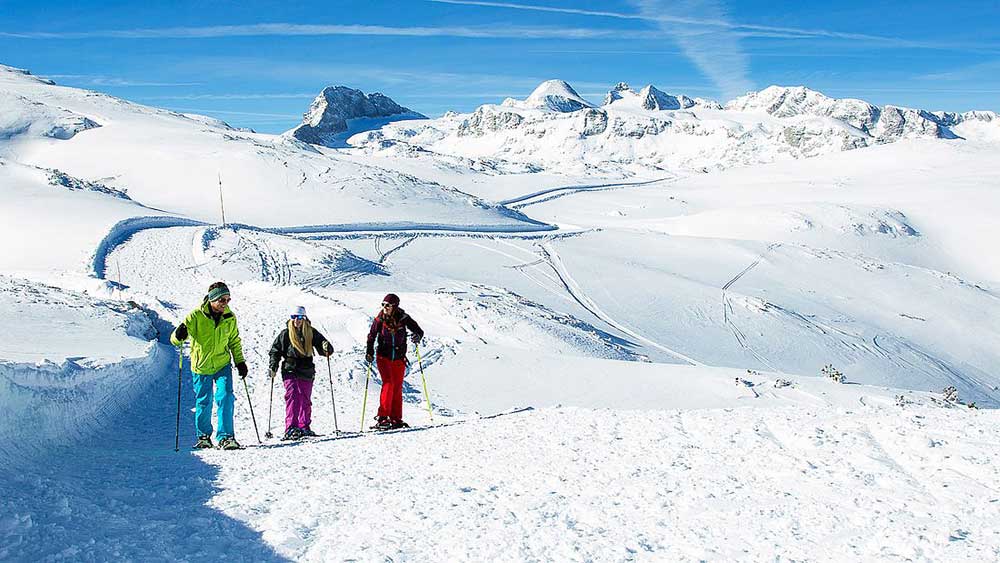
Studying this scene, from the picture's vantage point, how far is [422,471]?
6.03 metres

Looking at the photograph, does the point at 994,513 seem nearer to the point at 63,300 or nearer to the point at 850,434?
the point at 850,434

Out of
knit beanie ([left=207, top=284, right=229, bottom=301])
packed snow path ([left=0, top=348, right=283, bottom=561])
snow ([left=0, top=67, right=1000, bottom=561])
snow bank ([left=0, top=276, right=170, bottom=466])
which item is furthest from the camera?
knit beanie ([left=207, top=284, right=229, bottom=301])

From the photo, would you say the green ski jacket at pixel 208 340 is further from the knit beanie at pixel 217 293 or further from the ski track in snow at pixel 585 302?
the ski track in snow at pixel 585 302

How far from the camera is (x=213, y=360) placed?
7.77 metres

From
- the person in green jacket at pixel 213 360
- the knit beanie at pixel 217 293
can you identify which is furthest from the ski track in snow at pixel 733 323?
the knit beanie at pixel 217 293

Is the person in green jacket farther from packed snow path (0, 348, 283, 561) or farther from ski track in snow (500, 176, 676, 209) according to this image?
ski track in snow (500, 176, 676, 209)

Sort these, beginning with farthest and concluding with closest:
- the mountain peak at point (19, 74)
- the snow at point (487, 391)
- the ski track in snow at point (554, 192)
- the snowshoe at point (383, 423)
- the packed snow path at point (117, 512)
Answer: the mountain peak at point (19, 74) < the ski track in snow at point (554, 192) < the snowshoe at point (383, 423) < the snow at point (487, 391) < the packed snow path at point (117, 512)

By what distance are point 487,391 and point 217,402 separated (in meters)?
5.83

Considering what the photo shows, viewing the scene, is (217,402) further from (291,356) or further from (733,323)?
(733,323)

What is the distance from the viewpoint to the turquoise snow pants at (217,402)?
769cm

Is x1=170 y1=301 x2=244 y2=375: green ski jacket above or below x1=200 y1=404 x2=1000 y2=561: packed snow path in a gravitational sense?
above

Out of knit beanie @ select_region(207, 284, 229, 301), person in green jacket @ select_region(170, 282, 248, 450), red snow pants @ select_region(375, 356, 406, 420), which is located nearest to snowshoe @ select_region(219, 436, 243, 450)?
person in green jacket @ select_region(170, 282, 248, 450)

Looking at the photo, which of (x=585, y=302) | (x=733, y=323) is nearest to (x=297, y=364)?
(x=585, y=302)

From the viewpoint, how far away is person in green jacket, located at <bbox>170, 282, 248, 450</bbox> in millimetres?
7664
